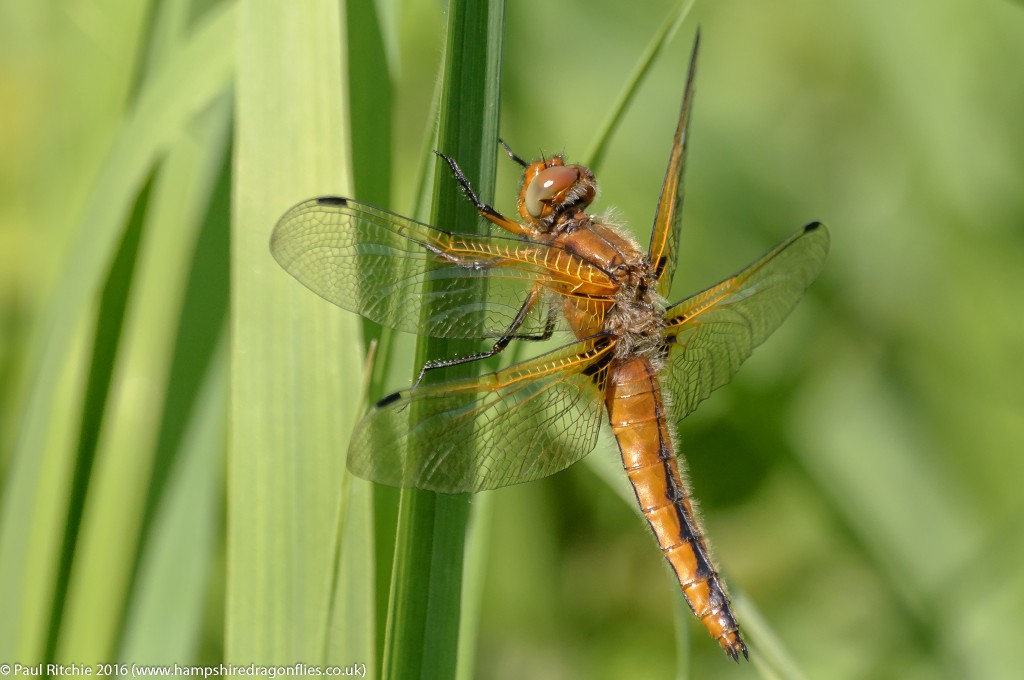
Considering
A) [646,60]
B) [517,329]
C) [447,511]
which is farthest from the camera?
[517,329]

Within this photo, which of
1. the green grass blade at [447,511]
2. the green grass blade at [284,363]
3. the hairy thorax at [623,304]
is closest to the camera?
the green grass blade at [447,511]

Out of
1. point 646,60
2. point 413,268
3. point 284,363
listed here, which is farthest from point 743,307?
point 284,363

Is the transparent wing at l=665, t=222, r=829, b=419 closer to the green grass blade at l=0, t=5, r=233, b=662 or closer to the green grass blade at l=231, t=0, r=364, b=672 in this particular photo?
the green grass blade at l=231, t=0, r=364, b=672

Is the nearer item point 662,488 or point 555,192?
point 662,488

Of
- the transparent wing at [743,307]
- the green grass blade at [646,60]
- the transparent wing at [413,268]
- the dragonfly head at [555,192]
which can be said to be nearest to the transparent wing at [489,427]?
the transparent wing at [413,268]

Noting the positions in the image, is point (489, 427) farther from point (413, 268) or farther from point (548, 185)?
point (548, 185)

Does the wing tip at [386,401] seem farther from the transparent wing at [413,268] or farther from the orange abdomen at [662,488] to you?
the orange abdomen at [662,488]

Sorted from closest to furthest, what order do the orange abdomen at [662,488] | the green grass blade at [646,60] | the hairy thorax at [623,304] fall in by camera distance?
the green grass blade at [646,60] → the orange abdomen at [662,488] → the hairy thorax at [623,304]

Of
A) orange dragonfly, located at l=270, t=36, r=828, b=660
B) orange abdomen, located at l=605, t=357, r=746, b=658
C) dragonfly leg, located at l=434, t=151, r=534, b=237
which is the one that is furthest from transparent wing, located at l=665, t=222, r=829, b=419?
dragonfly leg, located at l=434, t=151, r=534, b=237
